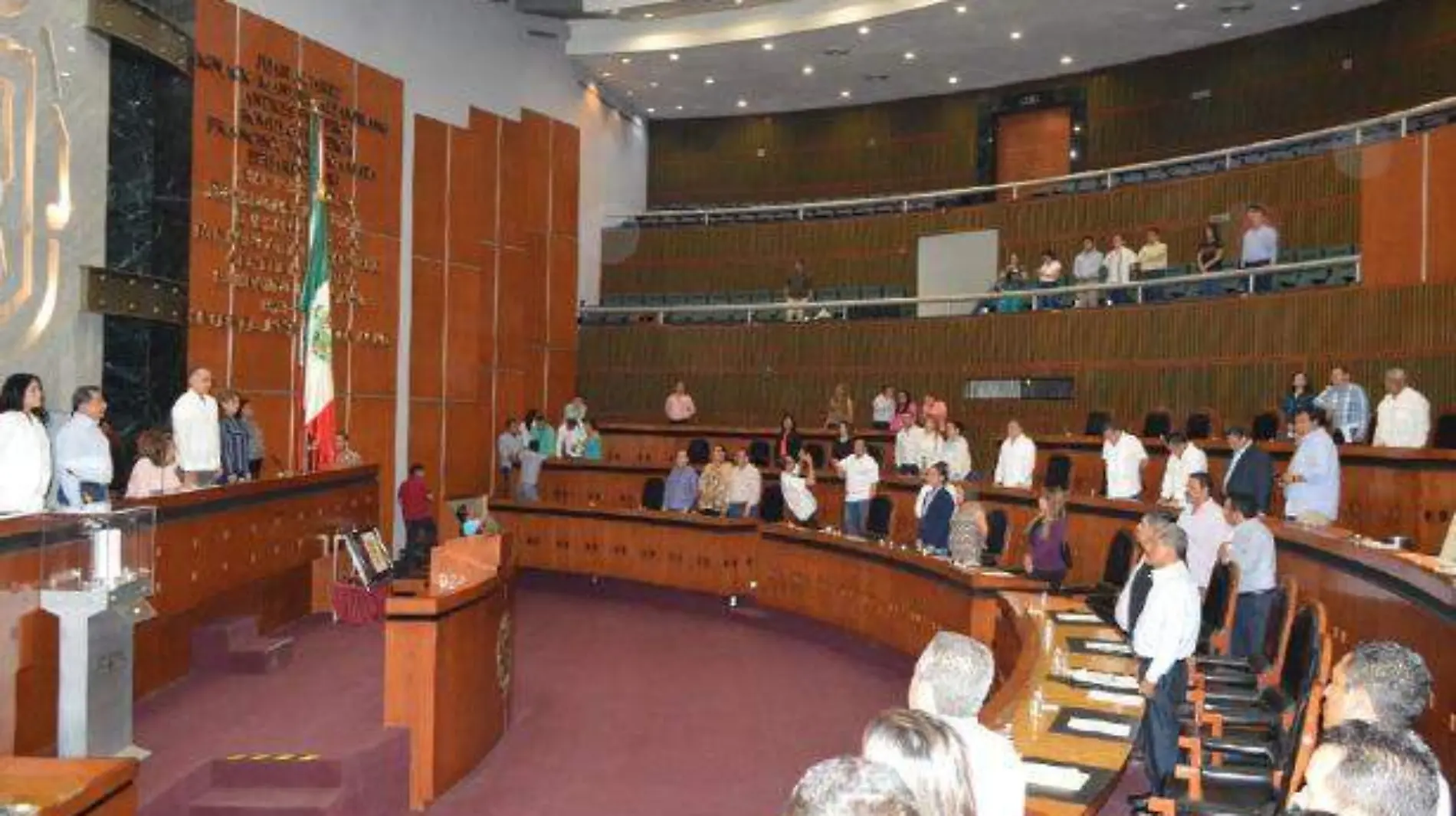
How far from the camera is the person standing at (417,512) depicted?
42.8 feet

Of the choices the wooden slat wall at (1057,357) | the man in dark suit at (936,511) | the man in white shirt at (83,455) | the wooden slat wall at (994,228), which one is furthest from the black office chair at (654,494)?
the man in white shirt at (83,455)

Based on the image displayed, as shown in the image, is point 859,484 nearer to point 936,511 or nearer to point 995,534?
point 936,511

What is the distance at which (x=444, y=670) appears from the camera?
249 inches

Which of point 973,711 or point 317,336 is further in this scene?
point 317,336

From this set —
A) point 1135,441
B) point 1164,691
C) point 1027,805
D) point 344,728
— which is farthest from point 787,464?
point 1027,805

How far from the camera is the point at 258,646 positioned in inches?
333

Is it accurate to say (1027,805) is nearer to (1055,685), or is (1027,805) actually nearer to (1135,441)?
(1055,685)

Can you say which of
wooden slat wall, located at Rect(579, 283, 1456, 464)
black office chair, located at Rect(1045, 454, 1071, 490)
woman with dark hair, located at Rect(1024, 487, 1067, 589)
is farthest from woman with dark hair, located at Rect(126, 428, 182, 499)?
wooden slat wall, located at Rect(579, 283, 1456, 464)

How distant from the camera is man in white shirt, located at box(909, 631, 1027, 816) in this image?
286 centimetres

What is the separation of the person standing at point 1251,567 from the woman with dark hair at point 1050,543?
1.94m

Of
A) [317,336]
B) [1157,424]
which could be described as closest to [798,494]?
[1157,424]

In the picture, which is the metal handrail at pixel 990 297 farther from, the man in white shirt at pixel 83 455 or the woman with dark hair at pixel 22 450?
the woman with dark hair at pixel 22 450

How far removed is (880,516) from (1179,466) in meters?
2.68

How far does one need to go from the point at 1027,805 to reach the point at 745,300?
16.2 metres
